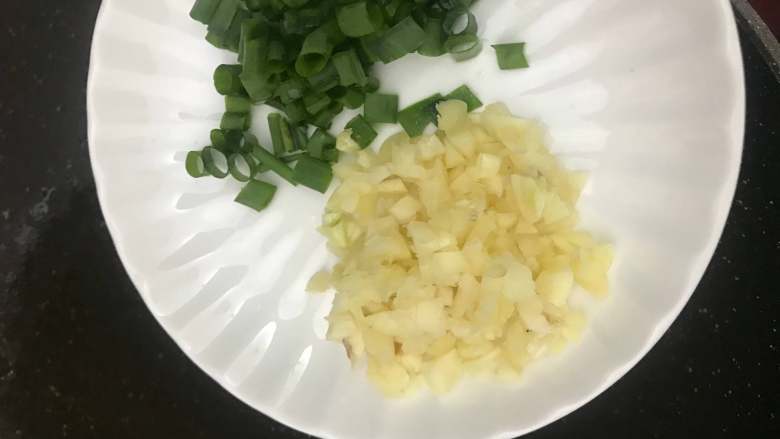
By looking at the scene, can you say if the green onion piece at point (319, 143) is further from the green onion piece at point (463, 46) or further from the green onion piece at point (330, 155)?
the green onion piece at point (463, 46)

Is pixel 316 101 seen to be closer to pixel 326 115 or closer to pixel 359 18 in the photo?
pixel 326 115

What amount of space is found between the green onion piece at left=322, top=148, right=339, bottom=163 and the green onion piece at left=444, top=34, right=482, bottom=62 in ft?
0.76

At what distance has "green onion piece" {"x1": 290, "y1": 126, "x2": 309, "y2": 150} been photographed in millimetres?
1037

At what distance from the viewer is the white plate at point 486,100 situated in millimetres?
955

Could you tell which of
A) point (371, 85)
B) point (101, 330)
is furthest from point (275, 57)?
point (101, 330)

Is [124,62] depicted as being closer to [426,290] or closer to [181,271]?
[181,271]

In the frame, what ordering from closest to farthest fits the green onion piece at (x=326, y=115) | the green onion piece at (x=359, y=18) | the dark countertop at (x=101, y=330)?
the green onion piece at (x=359, y=18) → the green onion piece at (x=326, y=115) → the dark countertop at (x=101, y=330)

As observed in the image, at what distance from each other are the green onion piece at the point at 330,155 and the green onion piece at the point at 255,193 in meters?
0.10

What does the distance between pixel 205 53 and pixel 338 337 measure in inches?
19.8

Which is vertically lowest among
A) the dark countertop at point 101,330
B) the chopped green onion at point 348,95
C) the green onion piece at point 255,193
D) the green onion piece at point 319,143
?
the dark countertop at point 101,330

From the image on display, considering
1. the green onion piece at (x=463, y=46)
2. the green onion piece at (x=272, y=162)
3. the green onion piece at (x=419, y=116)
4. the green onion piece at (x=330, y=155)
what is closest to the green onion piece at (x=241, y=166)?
the green onion piece at (x=272, y=162)

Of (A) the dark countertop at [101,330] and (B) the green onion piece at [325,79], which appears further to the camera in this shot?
(A) the dark countertop at [101,330]

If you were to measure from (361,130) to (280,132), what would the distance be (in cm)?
13

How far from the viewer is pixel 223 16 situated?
0.98 m
